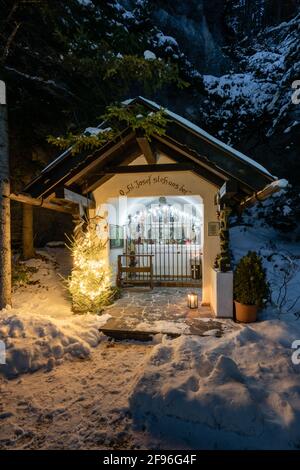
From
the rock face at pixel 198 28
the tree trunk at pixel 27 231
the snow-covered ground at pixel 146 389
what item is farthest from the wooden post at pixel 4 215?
the rock face at pixel 198 28

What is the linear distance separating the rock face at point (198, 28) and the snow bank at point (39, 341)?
71.0 feet

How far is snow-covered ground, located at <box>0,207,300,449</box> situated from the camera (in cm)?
270

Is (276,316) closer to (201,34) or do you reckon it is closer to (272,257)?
(272,257)

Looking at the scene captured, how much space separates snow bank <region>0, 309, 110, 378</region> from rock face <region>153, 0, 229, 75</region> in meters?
21.6

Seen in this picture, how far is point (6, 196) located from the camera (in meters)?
5.76

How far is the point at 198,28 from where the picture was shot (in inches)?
817

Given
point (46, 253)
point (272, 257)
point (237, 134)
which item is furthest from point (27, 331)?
point (237, 134)

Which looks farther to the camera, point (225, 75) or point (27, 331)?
point (225, 75)

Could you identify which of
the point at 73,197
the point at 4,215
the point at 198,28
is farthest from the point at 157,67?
the point at 198,28

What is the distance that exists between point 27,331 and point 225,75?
70.6 feet

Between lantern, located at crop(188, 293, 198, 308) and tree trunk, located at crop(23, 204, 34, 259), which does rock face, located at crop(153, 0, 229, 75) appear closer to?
tree trunk, located at crop(23, 204, 34, 259)

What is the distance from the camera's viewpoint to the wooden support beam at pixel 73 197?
20.5ft

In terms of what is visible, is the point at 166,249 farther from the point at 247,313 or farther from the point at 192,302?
the point at 247,313
